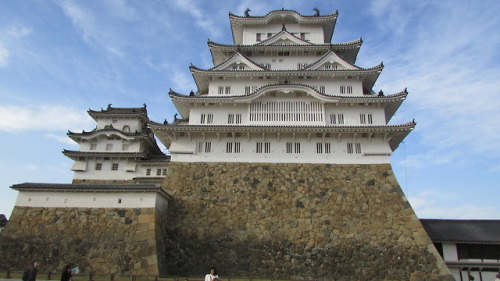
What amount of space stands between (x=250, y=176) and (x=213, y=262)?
555cm

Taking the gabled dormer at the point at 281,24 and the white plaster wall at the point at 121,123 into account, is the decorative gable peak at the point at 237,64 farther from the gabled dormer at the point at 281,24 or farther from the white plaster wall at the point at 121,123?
the white plaster wall at the point at 121,123

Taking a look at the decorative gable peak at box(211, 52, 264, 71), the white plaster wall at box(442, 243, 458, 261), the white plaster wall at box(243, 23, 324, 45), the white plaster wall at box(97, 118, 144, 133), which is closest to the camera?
the white plaster wall at box(442, 243, 458, 261)

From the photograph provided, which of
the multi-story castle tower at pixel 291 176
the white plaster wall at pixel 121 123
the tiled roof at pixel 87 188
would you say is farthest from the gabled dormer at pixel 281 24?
the tiled roof at pixel 87 188

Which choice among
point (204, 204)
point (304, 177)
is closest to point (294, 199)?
point (304, 177)

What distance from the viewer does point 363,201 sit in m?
20.2

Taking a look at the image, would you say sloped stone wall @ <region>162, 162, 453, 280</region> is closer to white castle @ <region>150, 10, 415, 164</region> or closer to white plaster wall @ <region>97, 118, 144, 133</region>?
white castle @ <region>150, 10, 415, 164</region>

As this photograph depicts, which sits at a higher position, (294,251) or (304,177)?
(304,177)

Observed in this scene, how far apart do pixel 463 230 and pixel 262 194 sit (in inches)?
520

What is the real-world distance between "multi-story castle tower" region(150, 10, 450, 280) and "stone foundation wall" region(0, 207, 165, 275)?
7.64 feet

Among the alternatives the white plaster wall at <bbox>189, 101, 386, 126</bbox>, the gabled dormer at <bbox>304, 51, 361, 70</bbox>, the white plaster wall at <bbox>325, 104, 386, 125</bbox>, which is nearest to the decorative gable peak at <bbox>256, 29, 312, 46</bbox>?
the gabled dormer at <bbox>304, 51, 361, 70</bbox>

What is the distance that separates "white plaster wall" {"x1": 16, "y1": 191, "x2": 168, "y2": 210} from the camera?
18.2 m

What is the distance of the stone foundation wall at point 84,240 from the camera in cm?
1662

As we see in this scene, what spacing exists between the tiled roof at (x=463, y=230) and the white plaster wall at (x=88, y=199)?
17.3m

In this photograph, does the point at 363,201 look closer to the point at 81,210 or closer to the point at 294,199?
the point at 294,199
